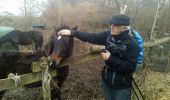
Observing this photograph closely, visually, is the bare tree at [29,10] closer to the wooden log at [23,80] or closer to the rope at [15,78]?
the wooden log at [23,80]

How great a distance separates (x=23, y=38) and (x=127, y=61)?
630 centimetres

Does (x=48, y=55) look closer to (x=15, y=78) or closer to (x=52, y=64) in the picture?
(x=52, y=64)

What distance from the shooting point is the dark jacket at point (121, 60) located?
3.08 m

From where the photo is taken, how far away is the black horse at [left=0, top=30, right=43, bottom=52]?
8.20 m

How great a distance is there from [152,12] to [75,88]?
24.1 feet

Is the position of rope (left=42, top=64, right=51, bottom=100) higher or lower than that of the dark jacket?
lower

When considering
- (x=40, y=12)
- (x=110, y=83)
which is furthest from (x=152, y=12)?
(x=110, y=83)

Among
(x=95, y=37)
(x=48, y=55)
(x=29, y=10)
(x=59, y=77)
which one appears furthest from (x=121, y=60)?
(x=29, y=10)

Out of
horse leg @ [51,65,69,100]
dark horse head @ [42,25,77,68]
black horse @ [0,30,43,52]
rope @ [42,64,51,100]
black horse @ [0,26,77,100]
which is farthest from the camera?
black horse @ [0,30,43,52]

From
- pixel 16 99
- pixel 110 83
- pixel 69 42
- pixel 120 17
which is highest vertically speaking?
pixel 120 17

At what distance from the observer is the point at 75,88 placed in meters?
6.12

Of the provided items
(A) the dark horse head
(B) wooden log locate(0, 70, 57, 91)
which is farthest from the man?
(A) the dark horse head

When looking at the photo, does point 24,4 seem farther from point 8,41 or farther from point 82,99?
point 82,99

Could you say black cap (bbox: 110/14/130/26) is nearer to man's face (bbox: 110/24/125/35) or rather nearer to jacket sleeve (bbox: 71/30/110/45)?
man's face (bbox: 110/24/125/35)
